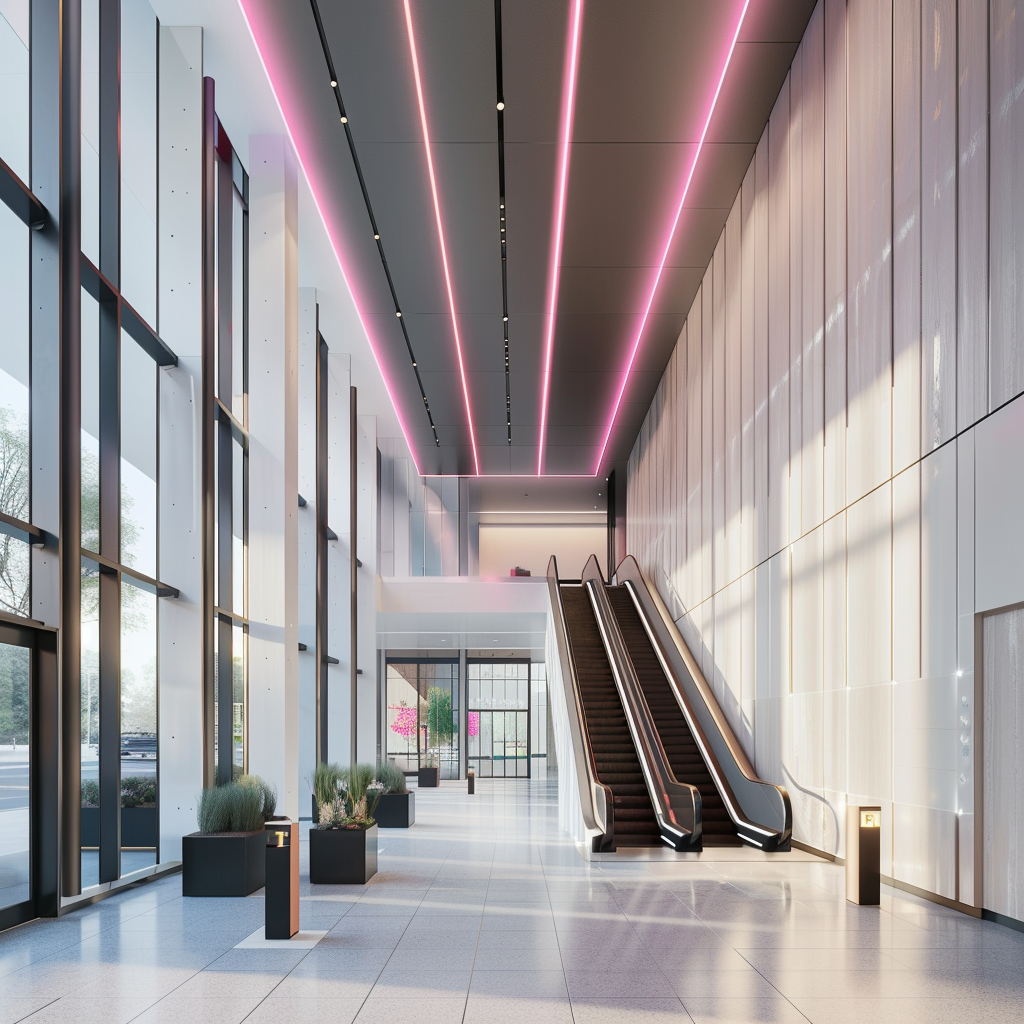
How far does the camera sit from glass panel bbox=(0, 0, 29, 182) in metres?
8.09

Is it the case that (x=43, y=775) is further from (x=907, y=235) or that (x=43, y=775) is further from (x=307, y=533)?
(x=307, y=533)

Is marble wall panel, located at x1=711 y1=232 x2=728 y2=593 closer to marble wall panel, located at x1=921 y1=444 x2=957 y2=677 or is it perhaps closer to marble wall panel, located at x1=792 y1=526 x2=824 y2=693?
marble wall panel, located at x1=792 y1=526 x2=824 y2=693

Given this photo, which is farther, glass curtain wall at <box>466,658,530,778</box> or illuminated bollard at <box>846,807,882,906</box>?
glass curtain wall at <box>466,658,530,778</box>

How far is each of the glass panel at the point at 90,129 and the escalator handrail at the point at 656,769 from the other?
8281 millimetres

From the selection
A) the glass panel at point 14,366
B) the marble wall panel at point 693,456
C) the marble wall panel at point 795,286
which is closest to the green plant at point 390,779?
the marble wall panel at point 693,456

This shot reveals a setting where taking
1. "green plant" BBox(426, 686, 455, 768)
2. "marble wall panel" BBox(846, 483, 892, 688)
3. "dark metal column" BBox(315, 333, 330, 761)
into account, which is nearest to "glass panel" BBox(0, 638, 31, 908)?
→ "marble wall panel" BBox(846, 483, 892, 688)

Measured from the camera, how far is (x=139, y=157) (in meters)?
11.4

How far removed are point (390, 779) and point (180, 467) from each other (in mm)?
8373

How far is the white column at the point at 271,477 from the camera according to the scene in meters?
13.6

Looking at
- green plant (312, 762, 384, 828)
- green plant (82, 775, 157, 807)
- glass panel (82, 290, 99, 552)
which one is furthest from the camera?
green plant (82, 775, 157, 807)

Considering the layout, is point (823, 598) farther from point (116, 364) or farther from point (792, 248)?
point (116, 364)

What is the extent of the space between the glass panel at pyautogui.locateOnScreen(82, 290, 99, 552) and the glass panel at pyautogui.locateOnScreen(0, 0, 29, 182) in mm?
1640

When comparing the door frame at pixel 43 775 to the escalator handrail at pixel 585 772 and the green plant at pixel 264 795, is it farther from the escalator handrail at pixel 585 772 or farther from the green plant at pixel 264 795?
the escalator handrail at pixel 585 772

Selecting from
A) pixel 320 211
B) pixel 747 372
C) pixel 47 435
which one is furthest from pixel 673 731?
pixel 47 435
